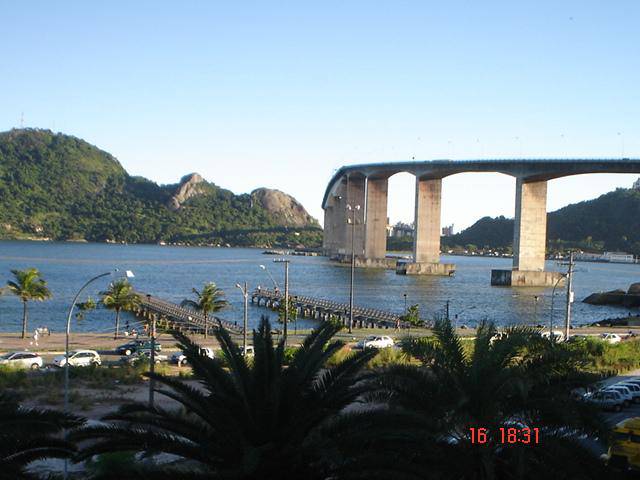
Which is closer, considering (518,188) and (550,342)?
(550,342)

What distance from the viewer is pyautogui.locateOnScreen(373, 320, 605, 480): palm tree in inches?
377

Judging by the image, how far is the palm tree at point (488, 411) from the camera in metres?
9.57

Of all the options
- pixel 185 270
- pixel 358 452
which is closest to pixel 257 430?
pixel 358 452

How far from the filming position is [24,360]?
26.6m

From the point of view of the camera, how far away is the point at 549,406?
9867 millimetres

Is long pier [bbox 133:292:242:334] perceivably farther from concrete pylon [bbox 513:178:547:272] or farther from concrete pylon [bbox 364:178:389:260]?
concrete pylon [bbox 364:178:389:260]

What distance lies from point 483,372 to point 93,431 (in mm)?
4719

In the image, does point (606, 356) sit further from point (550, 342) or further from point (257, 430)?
point (257, 430)

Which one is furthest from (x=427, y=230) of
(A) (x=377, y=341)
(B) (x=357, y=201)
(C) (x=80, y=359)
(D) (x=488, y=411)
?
(D) (x=488, y=411)
